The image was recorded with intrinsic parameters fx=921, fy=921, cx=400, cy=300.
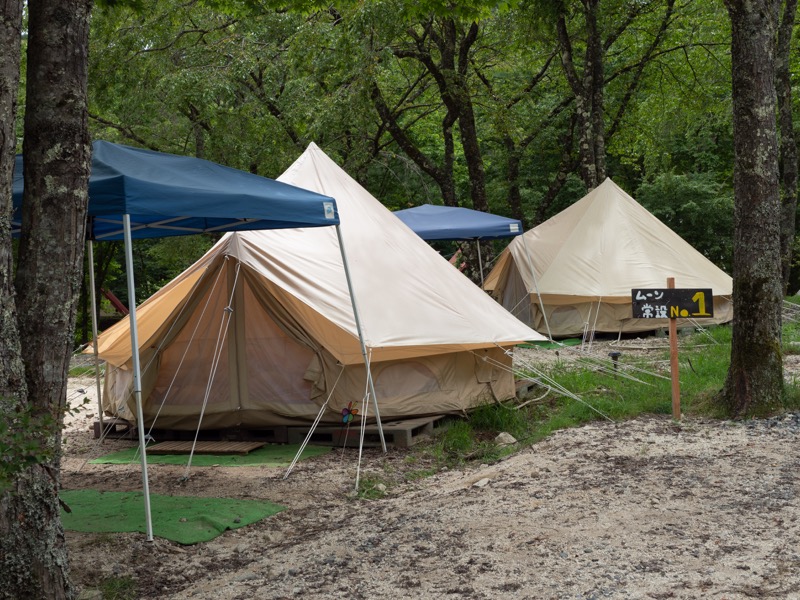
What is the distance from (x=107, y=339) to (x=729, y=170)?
21.0 m

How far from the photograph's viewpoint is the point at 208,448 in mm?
7371

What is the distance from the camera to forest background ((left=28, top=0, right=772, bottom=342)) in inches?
577

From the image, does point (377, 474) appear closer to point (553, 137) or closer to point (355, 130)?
point (355, 130)

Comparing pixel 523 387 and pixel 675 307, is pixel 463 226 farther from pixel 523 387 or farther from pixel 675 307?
pixel 675 307

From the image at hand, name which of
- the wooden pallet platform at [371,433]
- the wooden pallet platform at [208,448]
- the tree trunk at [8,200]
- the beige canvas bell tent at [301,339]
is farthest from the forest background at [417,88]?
the tree trunk at [8,200]

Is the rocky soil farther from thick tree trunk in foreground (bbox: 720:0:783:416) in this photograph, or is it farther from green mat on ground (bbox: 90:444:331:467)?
thick tree trunk in foreground (bbox: 720:0:783:416)

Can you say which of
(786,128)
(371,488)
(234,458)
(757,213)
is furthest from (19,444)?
(786,128)

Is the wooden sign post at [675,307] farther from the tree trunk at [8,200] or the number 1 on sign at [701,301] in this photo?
the tree trunk at [8,200]

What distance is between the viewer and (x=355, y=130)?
1755cm

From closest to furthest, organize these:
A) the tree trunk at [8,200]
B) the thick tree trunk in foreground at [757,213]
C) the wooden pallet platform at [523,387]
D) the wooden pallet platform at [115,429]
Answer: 1. the tree trunk at [8,200]
2. the thick tree trunk in foreground at [757,213]
3. the wooden pallet platform at [115,429]
4. the wooden pallet platform at [523,387]

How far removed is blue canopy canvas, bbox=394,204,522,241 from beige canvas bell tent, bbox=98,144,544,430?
5.60m

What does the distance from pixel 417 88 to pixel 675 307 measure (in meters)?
13.4

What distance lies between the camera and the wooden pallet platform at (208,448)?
24.0 ft

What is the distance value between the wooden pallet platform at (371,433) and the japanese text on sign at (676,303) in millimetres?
1902
